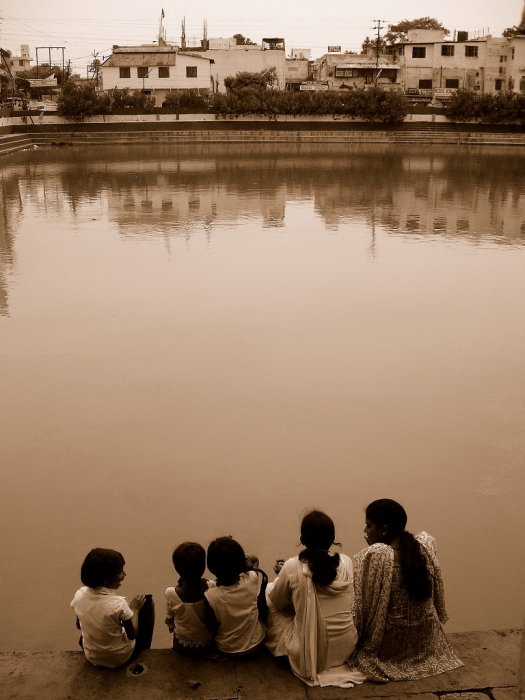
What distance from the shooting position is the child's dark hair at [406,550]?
2127 millimetres

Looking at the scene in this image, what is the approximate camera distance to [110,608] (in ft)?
7.30

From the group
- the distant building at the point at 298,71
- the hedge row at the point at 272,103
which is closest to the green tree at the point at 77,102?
the hedge row at the point at 272,103

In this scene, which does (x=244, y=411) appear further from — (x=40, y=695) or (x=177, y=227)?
(x=177, y=227)

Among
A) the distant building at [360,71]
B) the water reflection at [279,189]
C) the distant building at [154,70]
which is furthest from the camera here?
the distant building at [360,71]

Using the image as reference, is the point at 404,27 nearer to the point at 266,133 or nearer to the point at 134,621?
the point at 266,133

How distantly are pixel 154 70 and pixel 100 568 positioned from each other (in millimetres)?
41062

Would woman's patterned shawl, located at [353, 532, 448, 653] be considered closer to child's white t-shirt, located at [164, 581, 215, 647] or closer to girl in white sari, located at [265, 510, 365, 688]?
girl in white sari, located at [265, 510, 365, 688]

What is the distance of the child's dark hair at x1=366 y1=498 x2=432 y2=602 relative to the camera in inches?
83.7

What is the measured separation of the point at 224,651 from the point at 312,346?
3.70 meters

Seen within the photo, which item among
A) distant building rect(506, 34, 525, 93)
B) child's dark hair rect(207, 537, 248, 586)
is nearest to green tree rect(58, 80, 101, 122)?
distant building rect(506, 34, 525, 93)

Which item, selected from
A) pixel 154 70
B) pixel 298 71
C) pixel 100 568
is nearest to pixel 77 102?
pixel 154 70

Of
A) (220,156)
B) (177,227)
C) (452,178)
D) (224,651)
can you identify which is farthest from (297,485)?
(220,156)

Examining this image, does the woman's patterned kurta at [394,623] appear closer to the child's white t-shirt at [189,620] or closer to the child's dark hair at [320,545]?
the child's dark hair at [320,545]

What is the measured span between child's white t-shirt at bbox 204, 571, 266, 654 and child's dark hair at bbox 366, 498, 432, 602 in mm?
460
